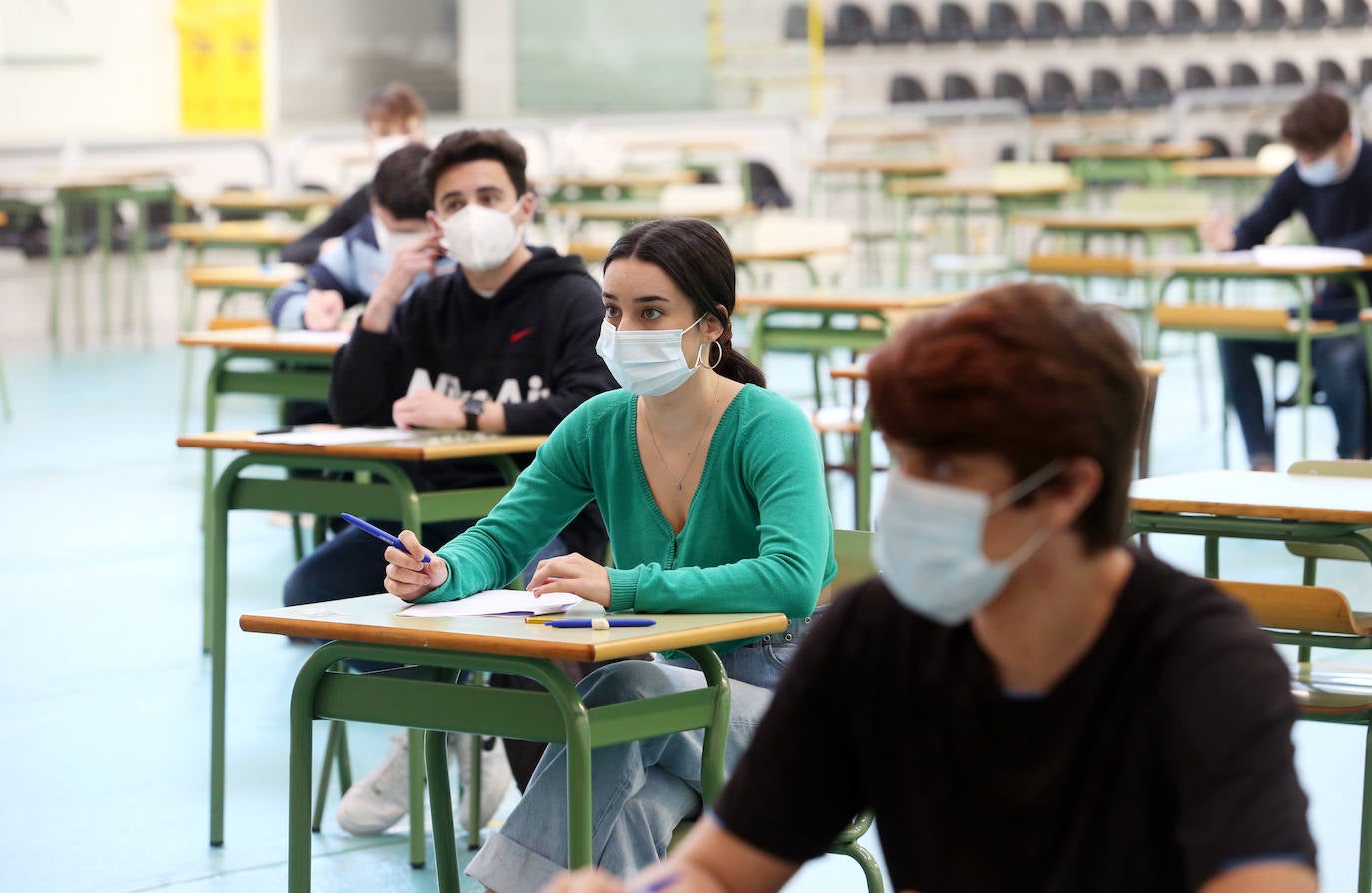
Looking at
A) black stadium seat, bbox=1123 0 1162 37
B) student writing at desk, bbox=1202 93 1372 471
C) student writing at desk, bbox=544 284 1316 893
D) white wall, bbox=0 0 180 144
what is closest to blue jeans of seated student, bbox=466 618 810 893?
student writing at desk, bbox=544 284 1316 893

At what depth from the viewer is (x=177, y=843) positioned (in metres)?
3.05

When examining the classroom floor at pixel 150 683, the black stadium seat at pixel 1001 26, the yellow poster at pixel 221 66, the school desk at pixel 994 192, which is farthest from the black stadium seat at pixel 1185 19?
the classroom floor at pixel 150 683

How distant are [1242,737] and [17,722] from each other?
318 cm

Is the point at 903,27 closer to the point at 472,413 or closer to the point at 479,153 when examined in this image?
the point at 479,153

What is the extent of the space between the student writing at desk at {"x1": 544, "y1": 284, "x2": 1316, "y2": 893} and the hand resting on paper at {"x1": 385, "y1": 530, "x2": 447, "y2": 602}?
2.79 feet

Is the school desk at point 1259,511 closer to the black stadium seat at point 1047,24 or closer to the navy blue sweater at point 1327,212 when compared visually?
the navy blue sweater at point 1327,212

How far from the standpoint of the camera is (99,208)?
1072cm

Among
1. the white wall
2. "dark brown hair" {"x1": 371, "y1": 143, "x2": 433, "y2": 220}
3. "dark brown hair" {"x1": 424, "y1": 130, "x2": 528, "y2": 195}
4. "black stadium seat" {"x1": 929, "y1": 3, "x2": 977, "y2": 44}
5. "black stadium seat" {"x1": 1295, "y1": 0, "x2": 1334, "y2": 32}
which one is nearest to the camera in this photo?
"dark brown hair" {"x1": 424, "y1": 130, "x2": 528, "y2": 195}

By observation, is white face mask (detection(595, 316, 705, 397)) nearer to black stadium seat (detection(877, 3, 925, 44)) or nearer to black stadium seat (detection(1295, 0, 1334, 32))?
black stadium seat (detection(877, 3, 925, 44))

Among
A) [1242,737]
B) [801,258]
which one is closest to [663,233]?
[1242,737]

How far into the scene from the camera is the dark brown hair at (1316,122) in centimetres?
592

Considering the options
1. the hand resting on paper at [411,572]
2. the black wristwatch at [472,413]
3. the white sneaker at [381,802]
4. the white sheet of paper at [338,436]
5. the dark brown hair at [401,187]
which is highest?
the dark brown hair at [401,187]

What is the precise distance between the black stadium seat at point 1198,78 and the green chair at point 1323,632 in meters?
15.5

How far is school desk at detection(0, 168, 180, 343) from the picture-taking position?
9992 millimetres
